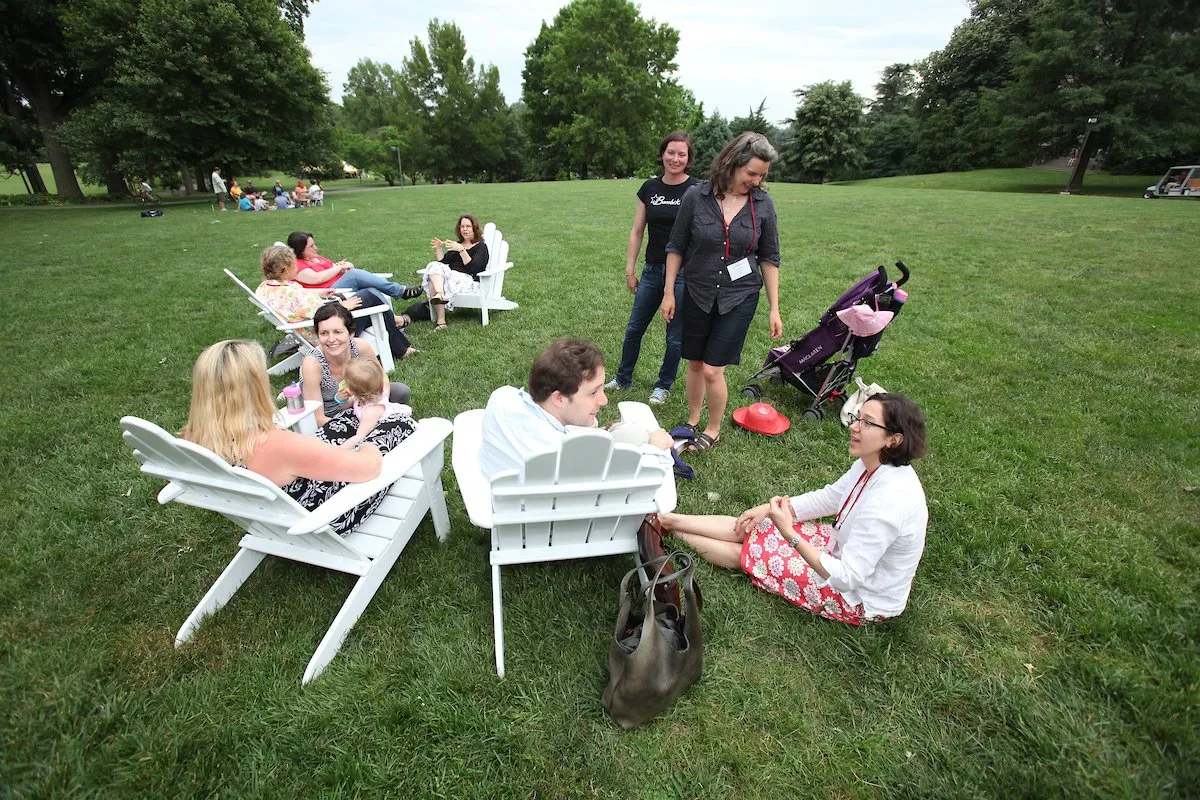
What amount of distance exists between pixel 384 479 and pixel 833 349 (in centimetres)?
356

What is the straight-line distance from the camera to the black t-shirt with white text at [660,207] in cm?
396

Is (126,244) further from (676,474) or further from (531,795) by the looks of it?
(531,795)

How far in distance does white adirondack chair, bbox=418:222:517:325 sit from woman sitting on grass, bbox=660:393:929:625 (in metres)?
4.64

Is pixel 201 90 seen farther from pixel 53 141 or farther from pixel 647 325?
pixel 647 325

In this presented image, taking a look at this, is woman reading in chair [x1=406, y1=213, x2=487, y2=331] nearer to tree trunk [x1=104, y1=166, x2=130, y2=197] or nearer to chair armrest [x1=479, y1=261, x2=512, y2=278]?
chair armrest [x1=479, y1=261, x2=512, y2=278]

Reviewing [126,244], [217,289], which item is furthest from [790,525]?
[126,244]

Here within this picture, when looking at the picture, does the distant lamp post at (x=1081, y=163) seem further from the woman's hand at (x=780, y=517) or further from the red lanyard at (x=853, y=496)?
the woman's hand at (x=780, y=517)

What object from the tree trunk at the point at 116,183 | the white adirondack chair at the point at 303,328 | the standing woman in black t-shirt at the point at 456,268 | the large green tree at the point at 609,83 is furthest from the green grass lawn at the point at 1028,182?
the tree trunk at the point at 116,183

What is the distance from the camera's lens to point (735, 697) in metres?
2.14

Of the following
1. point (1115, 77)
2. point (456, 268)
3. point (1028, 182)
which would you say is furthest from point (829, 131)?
point (456, 268)

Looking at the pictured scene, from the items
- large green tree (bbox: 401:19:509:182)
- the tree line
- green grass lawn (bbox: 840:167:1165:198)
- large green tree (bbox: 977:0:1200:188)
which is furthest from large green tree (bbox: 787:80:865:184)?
large green tree (bbox: 401:19:509:182)

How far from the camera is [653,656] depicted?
1.92 metres

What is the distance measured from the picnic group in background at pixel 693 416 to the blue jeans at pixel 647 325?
0.01 m

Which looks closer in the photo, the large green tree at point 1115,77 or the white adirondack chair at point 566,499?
the white adirondack chair at point 566,499
